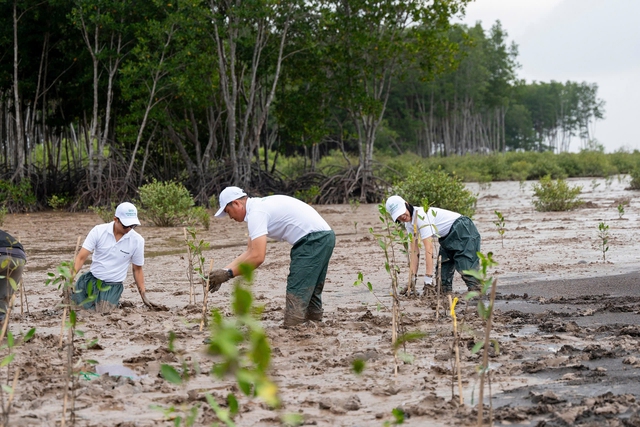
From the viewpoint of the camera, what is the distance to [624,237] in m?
13.0

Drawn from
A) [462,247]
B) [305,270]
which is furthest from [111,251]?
[462,247]

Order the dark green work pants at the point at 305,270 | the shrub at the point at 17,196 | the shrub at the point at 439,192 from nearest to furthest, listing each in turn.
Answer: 1. the dark green work pants at the point at 305,270
2. the shrub at the point at 439,192
3. the shrub at the point at 17,196

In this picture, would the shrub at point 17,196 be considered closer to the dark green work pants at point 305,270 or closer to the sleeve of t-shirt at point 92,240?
the sleeve of t-shirt at point 92,240

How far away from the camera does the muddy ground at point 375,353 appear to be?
419 cm

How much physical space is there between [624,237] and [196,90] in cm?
1349

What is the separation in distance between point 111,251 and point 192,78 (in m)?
15.5

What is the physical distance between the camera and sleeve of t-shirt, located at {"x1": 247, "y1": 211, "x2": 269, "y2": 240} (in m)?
6.35

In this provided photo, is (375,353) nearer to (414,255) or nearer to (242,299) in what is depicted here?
(414,255)

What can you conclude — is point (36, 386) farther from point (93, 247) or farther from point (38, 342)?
point (93, 247)

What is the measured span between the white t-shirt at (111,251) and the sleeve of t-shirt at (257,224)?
5.32 ft

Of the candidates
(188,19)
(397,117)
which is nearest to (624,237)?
(188,19)

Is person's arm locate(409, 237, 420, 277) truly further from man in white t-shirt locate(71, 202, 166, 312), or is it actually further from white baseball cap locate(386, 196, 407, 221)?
man in white t-shirt locate(71, 202, 166, 312)

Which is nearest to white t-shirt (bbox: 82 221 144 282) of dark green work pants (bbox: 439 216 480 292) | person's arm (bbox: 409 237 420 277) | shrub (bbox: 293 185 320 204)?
person's arm (bbox: 409 237 420 277)

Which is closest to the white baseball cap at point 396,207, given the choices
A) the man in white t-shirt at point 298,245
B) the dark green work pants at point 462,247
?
the dark green work pants at point 462,247
